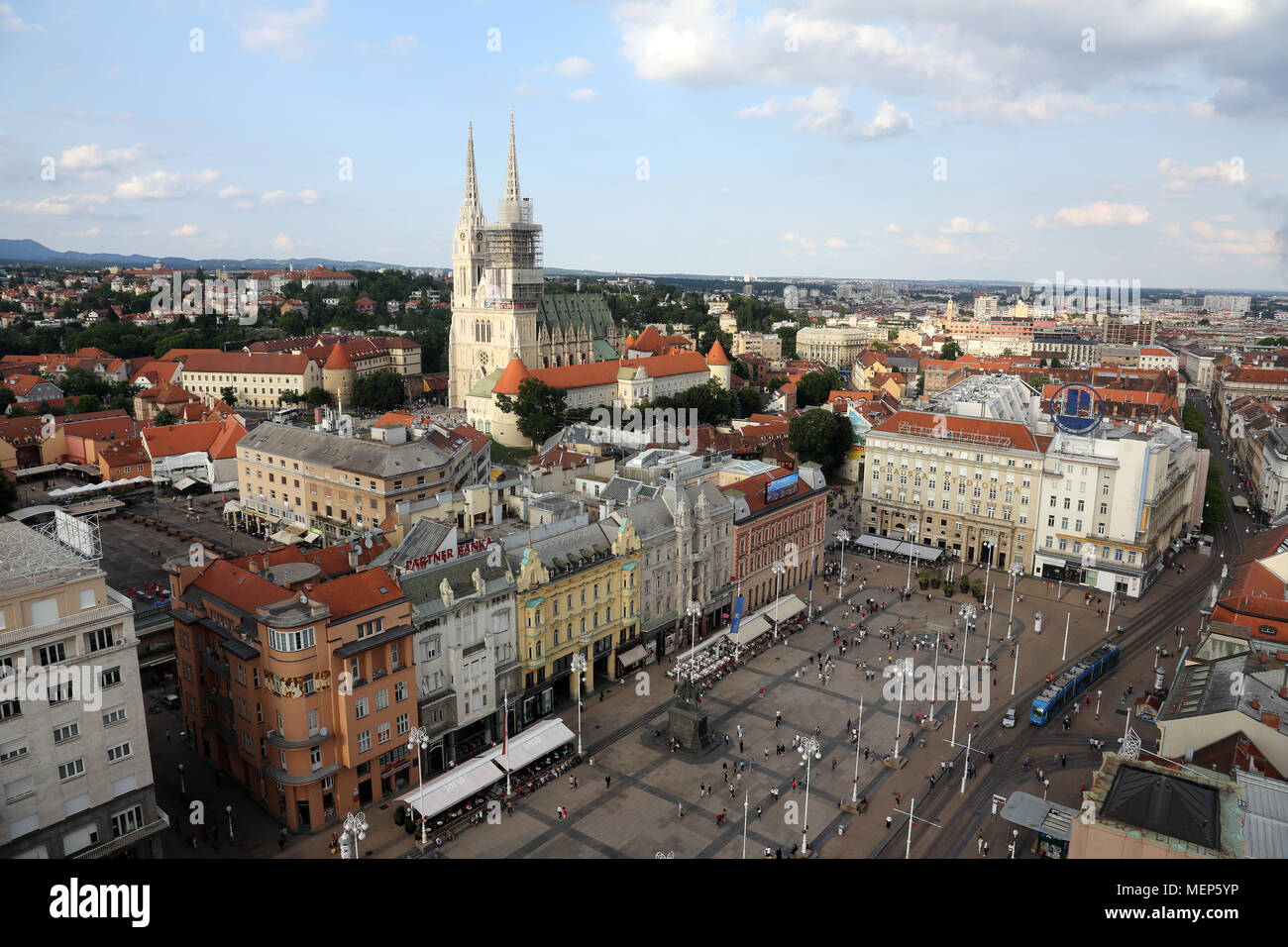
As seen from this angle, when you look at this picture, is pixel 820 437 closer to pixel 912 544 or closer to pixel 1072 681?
pixel 912 544

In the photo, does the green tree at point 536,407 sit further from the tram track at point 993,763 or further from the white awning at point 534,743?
the tram track at point 993,763

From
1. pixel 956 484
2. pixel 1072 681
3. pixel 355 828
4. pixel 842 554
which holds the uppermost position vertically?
pixel 956 484

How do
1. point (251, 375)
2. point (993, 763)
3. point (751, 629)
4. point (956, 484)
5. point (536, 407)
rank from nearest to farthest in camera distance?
point (993, 763) < point (751, 629) < point (956, 484) < point (536, 407) < point (251, 375)

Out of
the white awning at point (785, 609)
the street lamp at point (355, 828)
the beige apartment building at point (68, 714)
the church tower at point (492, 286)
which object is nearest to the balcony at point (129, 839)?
the beige apartment building at point (68, 714)

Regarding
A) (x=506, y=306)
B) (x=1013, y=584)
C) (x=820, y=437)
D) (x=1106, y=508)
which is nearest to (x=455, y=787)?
(x=1013, y=584)
